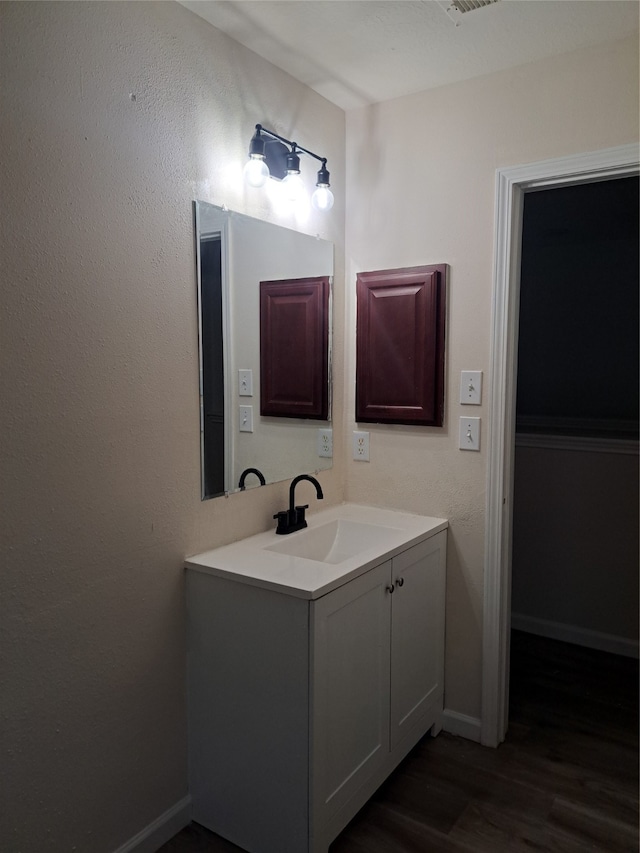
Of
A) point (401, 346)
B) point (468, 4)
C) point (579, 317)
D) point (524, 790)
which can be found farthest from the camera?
point (579, 317)

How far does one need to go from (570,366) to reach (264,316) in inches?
86.9

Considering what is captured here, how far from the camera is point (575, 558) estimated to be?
3150 millimetres

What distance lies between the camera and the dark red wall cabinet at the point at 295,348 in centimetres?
223

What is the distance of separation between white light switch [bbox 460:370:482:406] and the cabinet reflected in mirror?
0.65m

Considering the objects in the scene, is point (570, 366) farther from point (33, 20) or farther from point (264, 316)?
point (33, 20)

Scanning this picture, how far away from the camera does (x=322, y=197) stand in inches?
89.1

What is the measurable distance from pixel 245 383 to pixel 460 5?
4.32 feet

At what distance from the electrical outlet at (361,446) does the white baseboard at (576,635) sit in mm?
1467

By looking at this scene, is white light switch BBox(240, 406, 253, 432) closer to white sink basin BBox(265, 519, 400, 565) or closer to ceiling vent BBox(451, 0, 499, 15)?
white sink basin BBox(265, 519, 400, 565)

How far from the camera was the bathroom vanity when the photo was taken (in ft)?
5.46

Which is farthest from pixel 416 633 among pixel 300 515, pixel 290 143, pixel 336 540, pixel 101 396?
pixel 290 143

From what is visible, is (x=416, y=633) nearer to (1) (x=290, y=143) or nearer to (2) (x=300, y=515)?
(2) (x=300, y=515)

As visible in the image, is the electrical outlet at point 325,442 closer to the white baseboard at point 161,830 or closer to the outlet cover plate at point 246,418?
the outlet cover plate at point 246,418

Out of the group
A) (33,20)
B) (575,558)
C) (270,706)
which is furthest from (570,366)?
(33,20)
